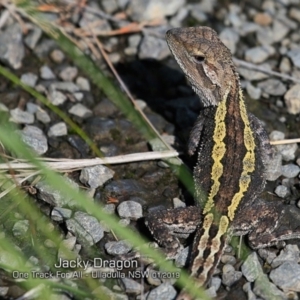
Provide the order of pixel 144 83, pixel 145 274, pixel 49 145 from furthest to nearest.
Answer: pixel 144 83 → pixel 49 145 → pixel 145 274

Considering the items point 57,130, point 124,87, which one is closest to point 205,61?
point 124,87

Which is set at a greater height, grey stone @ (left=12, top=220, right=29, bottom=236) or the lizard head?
the lizard head

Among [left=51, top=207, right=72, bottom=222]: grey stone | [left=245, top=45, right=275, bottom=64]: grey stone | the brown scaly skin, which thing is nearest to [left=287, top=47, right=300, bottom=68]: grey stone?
[left=245, top=45, right=275, bottom=64]: grey stone

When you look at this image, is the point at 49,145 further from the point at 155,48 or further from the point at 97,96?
the point at 155,48

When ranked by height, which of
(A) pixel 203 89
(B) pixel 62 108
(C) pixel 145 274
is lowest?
(C) pixel 145 274

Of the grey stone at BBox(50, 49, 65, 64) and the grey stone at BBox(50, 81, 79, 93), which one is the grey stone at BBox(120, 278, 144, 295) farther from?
the grey stone at BBox(50, 49, 65, 64)

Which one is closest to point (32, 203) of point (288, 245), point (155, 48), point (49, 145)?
point (49, 145)
